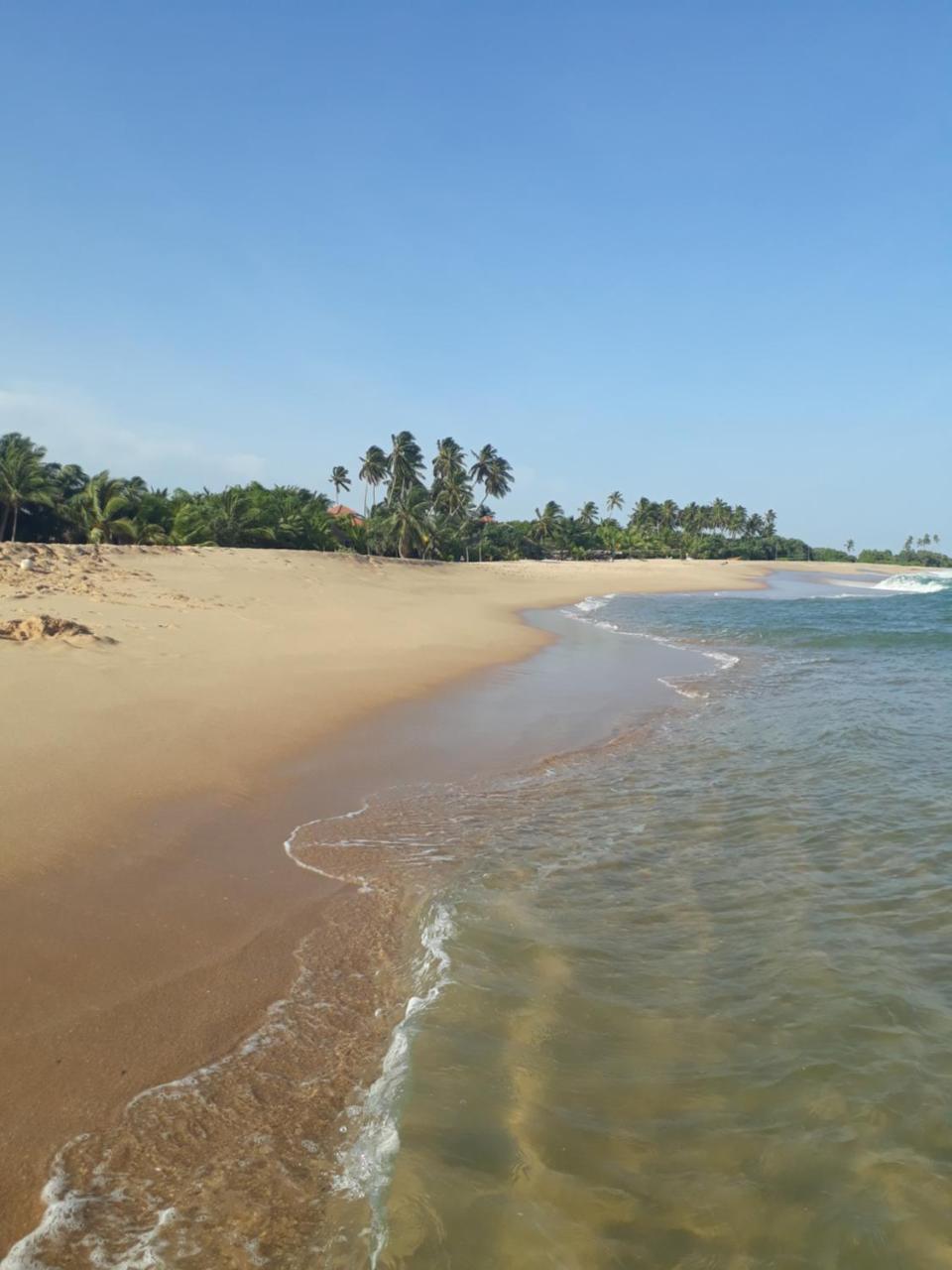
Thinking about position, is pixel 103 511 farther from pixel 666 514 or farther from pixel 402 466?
pixel 666 514

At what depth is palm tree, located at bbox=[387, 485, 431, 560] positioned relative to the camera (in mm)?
57375

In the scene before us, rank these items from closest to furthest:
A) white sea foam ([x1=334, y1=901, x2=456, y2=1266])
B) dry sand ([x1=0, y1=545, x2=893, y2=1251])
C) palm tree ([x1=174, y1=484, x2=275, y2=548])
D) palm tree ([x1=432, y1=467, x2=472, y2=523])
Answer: white sea foam ([x1=334, y1=901, x2=456, y2=1266]), dry sand ([x1=0, y1=545, x2=893, y2=1251]), palm tree ([x1=174, y1=484, x2=275, y2=548]), palm tree ([x1=432, y1=467, x2=472, y2=523])

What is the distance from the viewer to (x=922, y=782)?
779 cm

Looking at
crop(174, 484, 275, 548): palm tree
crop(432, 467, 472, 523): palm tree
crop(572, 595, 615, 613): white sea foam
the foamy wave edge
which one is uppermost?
crop(432, 467, 472, 523): palm tree

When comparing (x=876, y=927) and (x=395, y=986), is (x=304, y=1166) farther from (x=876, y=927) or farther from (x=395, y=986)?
(x=876, y=927)

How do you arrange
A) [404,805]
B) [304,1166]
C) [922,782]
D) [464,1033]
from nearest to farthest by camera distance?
[304,1166] → [464,1033] → [404,805] → [922,782]

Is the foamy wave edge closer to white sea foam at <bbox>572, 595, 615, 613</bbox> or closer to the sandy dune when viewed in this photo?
the sandy dune

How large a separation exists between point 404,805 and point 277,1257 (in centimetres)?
470

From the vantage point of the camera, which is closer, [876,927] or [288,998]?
[288,998]

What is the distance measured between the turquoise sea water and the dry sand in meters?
1.15

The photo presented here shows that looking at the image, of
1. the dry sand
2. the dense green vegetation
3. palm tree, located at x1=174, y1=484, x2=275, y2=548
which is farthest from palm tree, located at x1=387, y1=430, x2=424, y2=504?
the dry sand

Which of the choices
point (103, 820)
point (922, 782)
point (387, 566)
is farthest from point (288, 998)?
point (387, 566)

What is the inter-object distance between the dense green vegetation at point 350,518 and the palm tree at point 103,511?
0.21 feet

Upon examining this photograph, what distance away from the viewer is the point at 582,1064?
11.7 feet
